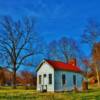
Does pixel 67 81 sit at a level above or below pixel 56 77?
below

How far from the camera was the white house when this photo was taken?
132ft

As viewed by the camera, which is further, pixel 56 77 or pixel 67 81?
pixel 67 81

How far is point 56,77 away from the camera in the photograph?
40188 mm

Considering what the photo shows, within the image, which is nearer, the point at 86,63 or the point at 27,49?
the point at 27,49

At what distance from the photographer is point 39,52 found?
195 feet

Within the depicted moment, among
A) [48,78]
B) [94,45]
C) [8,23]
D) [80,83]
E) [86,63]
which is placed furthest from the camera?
[86,63]

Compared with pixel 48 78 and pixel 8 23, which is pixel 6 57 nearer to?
pixel 8 23

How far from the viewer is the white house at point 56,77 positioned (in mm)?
40125

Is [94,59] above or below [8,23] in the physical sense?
below

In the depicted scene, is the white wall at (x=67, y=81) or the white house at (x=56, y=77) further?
the white wall at (x=67, y=81)

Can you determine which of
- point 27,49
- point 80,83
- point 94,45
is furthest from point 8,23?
point 80,83

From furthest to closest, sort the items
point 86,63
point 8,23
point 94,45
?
1. point 86,63
2. point 8,23
3. point 94,45

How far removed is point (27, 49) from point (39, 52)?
278 cm

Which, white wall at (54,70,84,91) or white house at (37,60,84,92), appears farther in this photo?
white wall at (54,70,84,91)
